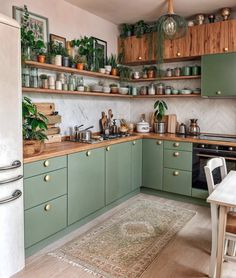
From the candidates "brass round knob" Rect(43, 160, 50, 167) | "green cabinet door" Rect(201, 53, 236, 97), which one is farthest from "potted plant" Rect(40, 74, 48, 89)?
"green cabinet door" Rect(201, 53, 236, 97)

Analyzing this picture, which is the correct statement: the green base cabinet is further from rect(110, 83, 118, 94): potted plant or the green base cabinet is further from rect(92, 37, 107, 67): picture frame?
rect(92, 37, 107, 67): picture frame

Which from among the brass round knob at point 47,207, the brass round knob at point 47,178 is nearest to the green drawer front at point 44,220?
the brass round knob at point 47,207

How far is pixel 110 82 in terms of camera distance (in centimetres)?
419

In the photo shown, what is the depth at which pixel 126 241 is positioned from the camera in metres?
2.63

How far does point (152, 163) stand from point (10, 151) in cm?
228

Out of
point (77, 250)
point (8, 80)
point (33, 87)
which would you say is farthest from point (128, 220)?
point (8, 80)

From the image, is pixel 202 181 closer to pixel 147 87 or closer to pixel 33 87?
pixel 147 87

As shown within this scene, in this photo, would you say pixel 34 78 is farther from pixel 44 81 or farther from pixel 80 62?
pixel 80 62

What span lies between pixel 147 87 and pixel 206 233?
7.66 ft

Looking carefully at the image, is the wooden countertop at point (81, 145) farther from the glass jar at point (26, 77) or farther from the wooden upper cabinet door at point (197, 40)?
the wooden upper cabinet door at point (197, 40)

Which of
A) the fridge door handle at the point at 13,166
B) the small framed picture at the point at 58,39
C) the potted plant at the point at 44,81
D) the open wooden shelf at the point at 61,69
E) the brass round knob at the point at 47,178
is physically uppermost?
the small framed picture at the point at 58,39

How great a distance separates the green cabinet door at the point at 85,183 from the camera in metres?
2.73

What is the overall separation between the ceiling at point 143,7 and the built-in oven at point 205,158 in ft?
5.73

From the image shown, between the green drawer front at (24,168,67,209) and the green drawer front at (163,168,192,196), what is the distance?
64.9 inches
